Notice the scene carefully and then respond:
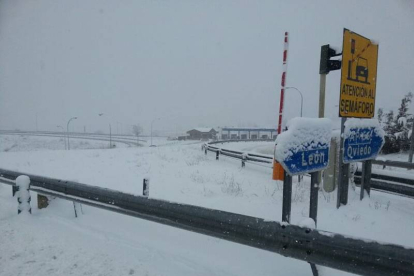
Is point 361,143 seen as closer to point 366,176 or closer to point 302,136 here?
point 366,176

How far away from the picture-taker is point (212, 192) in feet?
22.8

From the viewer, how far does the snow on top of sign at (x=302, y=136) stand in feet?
9.97

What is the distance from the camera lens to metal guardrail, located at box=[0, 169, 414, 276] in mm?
2145

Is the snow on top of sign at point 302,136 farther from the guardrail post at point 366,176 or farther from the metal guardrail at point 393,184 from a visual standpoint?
the metal guardrail at point 393,184

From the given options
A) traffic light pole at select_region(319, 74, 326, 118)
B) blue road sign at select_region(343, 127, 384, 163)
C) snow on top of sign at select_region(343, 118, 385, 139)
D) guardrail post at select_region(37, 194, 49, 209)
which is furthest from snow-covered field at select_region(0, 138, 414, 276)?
traffic light pole at select_region(319, 74, 326, 118)

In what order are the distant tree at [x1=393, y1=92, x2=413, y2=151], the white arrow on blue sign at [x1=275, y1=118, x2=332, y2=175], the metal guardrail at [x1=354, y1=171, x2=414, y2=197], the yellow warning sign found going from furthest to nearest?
the distant tree at [x1=393, y1=92, x2=413, y2=151], the metal guardrail at [x1=354, y1=171, x2=414, y2=197], the yellow warning sign, the white arrow on blue sign at [x1=275, y1=118, x2=332, y2=175]

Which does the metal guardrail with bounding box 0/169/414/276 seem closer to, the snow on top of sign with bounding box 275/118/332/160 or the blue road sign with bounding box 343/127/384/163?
the snow on top of sign with bounding box 275/118/332/160

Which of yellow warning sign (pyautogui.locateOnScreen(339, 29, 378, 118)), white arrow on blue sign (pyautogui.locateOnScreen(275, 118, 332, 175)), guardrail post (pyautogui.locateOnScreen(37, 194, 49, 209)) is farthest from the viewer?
guardrail post (pyautogui.locateOnScreen(37, 194, 49, 209))

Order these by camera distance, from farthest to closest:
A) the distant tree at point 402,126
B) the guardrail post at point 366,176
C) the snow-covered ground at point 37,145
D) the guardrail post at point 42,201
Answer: the snow-covered ground at point 37,145
the distant tree at point 402,126
the guardrail post at point 366,176
the guardrail post at point 42,201

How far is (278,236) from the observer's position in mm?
2699

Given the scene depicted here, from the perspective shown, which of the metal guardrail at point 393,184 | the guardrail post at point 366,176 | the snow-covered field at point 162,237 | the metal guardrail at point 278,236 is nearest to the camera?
the metal guardrail at point 278,236

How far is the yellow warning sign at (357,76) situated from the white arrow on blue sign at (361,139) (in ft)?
0.69

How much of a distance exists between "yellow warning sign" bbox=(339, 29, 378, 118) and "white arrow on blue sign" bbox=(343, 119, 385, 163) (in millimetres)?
211

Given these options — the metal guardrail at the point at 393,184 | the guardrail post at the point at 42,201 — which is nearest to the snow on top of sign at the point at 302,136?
the metal guardrail at the point at 393,184
